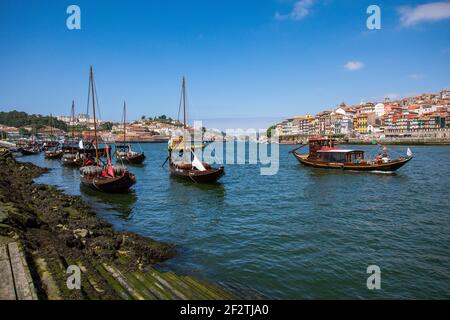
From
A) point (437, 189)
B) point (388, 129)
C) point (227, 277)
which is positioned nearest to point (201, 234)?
point (227, 277)

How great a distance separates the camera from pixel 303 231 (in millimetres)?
16703

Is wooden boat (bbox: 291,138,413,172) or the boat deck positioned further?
wooden boat (bbox: 291,138,413,172)

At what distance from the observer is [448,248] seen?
13891mm

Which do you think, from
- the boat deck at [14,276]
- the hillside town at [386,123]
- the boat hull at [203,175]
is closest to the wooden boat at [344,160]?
the boat hull at [203,175]

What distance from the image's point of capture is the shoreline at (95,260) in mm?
8391

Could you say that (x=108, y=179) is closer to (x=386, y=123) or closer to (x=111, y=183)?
(x=111, y=183)

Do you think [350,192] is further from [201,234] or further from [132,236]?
[132,236]

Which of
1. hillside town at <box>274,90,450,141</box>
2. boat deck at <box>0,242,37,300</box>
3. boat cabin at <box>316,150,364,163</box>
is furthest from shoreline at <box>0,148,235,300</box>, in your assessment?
hillside town at <box>274,90,450,141</box>

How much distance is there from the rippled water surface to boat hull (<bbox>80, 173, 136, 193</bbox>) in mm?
890

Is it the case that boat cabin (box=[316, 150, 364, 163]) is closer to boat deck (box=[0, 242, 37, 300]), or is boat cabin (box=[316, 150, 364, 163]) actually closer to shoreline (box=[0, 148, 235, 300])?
shoreline (box=[0, 148, 235, 300])

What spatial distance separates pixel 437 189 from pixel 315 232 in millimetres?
18895

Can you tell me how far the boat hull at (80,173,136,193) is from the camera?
1027 inches

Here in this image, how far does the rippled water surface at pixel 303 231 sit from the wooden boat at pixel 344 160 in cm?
633

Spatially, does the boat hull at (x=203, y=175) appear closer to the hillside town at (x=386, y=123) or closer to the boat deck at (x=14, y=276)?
the boat deck at (x=14, y=276)
